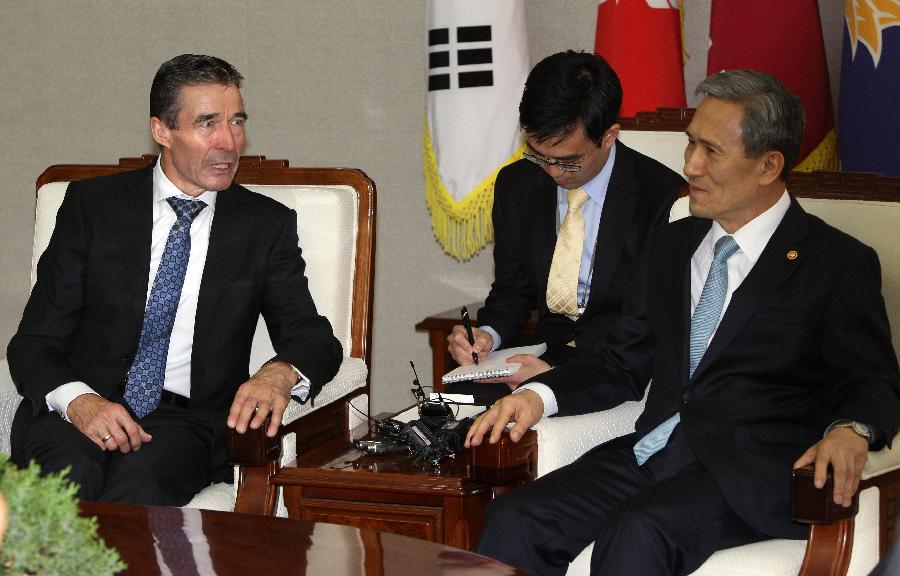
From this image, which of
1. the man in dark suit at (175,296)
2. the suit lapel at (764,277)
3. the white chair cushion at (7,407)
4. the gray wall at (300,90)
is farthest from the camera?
the gray wall at (300,90)

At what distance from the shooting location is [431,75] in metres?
4.69

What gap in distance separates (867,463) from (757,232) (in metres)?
0.58

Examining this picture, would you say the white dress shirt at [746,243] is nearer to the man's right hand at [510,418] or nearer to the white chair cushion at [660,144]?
the man's right hand at [510,418]

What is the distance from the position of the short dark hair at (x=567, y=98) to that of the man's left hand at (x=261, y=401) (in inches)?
38.1

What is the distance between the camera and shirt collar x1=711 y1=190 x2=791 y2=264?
2861 mm

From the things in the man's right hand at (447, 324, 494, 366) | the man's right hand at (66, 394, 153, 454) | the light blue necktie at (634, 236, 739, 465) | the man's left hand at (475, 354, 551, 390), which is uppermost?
the light blue necktie at (634, 236, 739, 465)

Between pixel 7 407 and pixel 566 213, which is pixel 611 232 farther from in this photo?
pixel 7 407

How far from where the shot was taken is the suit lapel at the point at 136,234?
11.0 ft

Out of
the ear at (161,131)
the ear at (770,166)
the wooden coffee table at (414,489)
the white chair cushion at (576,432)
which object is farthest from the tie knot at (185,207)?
the ear at (770,166)

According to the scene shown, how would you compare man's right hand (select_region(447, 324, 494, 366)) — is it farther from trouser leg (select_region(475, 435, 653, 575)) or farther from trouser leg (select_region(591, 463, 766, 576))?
trouser leg (select_region(591, 463, 766, 576))

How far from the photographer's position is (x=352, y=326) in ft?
12.1

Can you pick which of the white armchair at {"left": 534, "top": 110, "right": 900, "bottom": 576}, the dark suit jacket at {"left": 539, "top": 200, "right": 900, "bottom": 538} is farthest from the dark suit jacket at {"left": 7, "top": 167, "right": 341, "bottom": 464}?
the dark suit jacket at {"left": 539, "top": 200, "right": 900, "bottom": 538}

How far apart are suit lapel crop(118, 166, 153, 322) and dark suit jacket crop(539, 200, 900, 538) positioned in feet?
4.55

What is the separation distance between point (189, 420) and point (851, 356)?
66.1 inches
